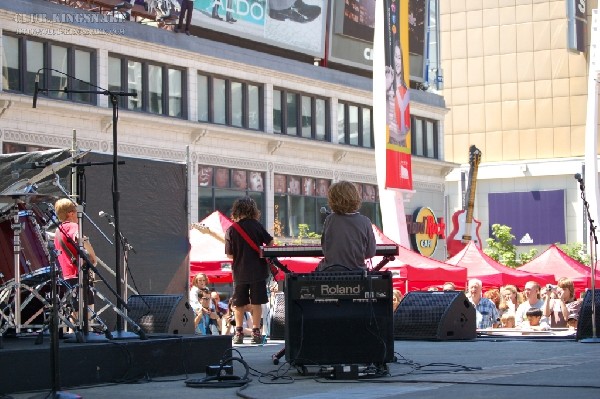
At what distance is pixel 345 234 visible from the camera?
11555 millimetres

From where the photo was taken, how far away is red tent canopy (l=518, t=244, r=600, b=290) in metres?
34.2

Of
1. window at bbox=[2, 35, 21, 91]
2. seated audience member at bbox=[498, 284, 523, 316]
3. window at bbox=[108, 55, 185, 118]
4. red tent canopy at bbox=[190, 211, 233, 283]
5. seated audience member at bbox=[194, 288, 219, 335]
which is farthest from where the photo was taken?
window at bbox=[108, 55, 185, 118]

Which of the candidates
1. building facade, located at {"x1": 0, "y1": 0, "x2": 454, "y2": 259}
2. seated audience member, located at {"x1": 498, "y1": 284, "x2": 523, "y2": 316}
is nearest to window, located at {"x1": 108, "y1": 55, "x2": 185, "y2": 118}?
building facade, located at {"x1": 0, "y1": 0, "x2": 454, "y2": 259}

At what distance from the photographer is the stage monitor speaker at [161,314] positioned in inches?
599

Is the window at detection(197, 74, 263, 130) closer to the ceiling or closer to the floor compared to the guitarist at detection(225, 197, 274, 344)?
closer to the ceiling

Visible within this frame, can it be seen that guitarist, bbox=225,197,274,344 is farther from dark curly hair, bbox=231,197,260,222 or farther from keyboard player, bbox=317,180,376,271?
keyboard player, bbox=317,180,376,271

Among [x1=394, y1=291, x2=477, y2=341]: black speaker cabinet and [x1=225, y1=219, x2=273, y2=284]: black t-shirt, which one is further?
[x1=394, y1=291, x2=477, y2=341]: black speaker cabinet

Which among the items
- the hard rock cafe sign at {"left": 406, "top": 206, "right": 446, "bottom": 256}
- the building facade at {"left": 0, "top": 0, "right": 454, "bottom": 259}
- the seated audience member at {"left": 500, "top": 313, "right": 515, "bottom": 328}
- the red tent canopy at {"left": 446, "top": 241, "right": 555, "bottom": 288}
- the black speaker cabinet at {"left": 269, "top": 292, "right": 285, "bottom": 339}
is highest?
the building facade at {"left": 0, "top": 0, "right": 454, "bottom": 259}

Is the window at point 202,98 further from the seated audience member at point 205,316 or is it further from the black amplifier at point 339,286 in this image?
the black amplifier at point 339,286

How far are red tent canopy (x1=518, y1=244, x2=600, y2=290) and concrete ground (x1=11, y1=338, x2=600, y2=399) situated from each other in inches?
812

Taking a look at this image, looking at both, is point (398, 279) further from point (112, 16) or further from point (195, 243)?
point (112, 16)

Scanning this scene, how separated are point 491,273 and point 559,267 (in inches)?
104

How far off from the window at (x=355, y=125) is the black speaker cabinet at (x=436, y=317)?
40964 millimetres

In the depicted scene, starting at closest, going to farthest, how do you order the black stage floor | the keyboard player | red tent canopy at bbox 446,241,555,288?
the black stage floor → the keyboard player → red tent canopy at bbox 446,241,555,288
